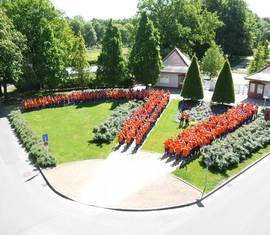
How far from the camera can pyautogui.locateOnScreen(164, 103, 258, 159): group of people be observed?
23172mm

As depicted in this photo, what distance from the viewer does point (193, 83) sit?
34.9 m

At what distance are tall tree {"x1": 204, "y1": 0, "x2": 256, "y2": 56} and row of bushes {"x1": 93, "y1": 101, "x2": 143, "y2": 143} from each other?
142 feet

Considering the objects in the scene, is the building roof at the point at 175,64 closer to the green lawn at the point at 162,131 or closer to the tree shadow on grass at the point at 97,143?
the green lawn at the point at 162,131

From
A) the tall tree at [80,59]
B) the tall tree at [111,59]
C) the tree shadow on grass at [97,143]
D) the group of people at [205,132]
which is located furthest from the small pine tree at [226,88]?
the tall tree at [80,59]

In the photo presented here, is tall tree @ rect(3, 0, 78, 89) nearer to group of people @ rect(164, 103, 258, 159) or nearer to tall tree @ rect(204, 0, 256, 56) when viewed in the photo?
group of people @ rect(164, 103, 258, 159)

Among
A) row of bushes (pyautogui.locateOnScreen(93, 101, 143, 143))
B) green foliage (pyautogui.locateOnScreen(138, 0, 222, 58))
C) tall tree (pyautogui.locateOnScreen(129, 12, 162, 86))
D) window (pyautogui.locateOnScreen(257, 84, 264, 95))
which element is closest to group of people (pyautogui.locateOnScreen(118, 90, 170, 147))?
row of bushes (pyautogui.locateOnScreen(93, 101, 143, 143))

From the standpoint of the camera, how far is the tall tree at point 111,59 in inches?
1523

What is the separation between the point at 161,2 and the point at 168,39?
5397 mm

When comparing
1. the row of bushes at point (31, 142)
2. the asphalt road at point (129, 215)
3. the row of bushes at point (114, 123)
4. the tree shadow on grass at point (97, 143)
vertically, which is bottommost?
the asphalt road at point (129, 215)

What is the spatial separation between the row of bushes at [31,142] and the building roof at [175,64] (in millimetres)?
18797

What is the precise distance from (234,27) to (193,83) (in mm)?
41158

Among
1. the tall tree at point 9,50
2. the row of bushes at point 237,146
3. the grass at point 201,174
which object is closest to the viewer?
the grass at point 201,174

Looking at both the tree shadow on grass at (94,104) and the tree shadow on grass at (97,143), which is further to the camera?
the tree shadow on grass at (94,104)

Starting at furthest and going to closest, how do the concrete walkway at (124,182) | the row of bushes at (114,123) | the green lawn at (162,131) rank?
the row of bushes at (114,123)
the green lawn at (162,131)
the concrete walkway at (124,182)
